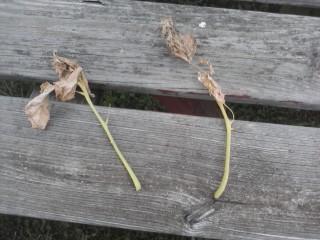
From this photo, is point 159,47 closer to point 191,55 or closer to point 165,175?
point 191,55

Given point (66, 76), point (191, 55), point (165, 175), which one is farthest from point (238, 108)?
point (66, 76)

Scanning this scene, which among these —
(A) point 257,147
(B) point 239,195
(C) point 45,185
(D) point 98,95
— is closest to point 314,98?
(A) point 257,147

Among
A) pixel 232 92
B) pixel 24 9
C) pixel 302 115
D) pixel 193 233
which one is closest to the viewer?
pixel 193 233

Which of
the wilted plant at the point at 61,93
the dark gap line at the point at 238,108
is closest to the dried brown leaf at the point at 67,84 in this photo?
the wilted plant at the point at 61,93

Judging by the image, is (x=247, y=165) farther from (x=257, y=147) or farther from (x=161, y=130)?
(x=161, y=130)

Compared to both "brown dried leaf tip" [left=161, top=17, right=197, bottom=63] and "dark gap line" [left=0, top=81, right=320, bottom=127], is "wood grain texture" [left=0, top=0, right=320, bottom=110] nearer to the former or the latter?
"brown dried leaf tip" [left=161, top=17, right=197, bottom=63]

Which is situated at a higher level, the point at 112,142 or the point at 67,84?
the point at 67,84

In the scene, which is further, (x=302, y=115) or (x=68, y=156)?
(x=302, y=115)

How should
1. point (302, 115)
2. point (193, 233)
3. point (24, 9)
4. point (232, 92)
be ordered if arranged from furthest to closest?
point (302, 115)
point (24, 9)
point (232, 92)
point (193, 233)
